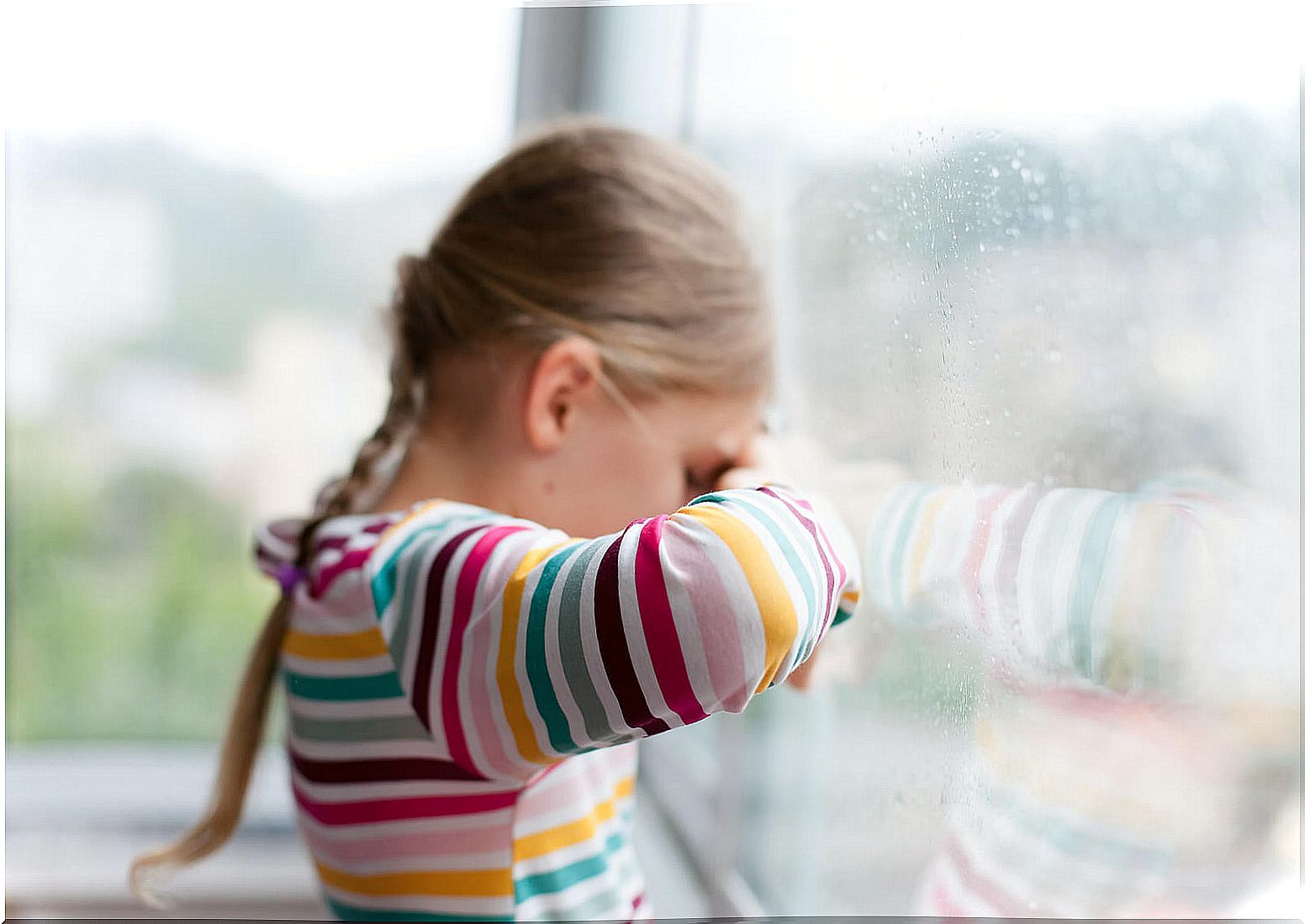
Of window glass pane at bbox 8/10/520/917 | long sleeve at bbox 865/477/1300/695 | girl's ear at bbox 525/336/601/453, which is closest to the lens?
long sleeve at bbox 865/477/1300/695

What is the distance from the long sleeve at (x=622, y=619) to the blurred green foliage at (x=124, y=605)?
858mm

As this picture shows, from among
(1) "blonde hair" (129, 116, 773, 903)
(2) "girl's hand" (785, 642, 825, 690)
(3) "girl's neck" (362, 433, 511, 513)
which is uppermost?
(1) "blonde hair" (129, 116, 773, 903)

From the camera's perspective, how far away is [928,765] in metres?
0.44

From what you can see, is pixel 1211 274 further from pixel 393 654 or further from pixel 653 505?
pixel 393 654

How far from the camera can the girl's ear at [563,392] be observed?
18.9 inches

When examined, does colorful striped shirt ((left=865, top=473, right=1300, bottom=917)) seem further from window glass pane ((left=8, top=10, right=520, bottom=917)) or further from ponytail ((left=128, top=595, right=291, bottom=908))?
window glass pane ((left=8, top=10, right=520, bottom=917))

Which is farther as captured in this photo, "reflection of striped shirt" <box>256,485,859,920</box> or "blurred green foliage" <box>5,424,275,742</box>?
"blurred green foliage" <box>5,424,275,742</box>

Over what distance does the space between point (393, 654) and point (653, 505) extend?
0.14 metres

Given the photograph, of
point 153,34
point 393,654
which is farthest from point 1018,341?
point 153,34

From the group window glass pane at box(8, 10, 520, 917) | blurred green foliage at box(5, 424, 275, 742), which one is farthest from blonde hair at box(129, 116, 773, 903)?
blurred green foliage at box(5, 424, 275, 742)

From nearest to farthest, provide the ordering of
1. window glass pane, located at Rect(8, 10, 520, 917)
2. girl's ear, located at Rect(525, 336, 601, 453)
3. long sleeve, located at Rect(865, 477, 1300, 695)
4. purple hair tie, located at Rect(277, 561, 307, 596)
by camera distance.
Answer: long sleeve, located at Rect(865, 477, 1300, 695) < girl's ear, located at Rect(525, 336, 601, 453) < purple hair tie, located at Rect(277, 561, 307, 596) < window glass pane, located at Rect(8, 10, 520, 917)

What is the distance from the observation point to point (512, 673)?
1.28ft

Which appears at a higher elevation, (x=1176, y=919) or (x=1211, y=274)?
(x=1211, y=274)

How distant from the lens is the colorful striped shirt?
0.34 m
